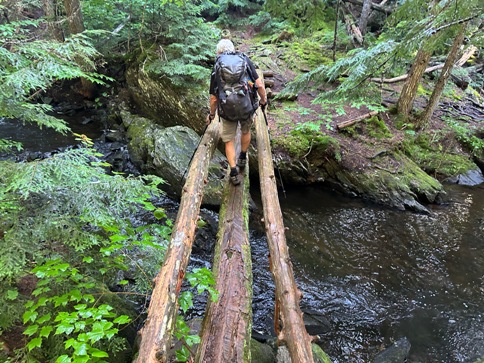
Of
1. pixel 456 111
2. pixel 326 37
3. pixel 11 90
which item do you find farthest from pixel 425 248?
pixel 326 37

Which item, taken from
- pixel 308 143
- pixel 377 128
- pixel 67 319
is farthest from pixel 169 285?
pixel 377 128

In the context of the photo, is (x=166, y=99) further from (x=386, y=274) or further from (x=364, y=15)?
(x=364, y=15)

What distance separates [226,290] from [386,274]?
13.4ft

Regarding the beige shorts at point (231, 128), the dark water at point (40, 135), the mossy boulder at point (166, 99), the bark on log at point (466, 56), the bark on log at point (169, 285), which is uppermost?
the bark on log at point (466, 56)

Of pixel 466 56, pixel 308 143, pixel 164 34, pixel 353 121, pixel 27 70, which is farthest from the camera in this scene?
pixel 466 56

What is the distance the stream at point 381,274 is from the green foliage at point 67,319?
112 inches

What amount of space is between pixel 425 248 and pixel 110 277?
6.59 meters

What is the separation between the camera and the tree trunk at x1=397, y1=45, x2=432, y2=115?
9.86 m

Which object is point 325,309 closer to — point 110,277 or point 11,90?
point 110,277

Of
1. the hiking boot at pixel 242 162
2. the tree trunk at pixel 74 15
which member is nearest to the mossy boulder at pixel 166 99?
the tree trunk at pixel 74 15

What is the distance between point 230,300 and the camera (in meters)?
3.26

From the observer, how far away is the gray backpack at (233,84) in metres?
4.33

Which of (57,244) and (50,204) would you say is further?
(57,244)

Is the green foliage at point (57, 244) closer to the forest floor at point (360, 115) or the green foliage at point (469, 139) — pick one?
the forest floor at point (360, 115)
